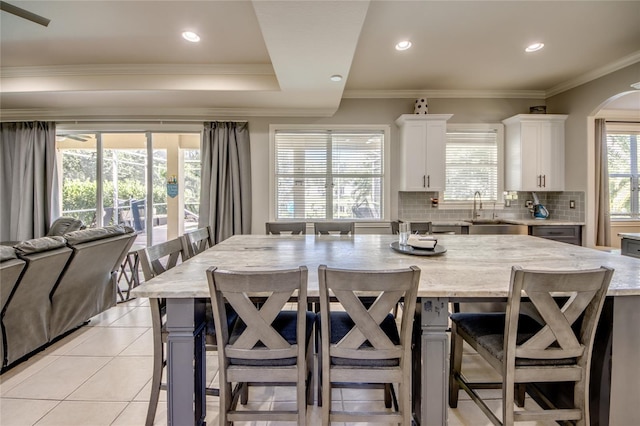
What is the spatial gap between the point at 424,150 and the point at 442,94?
984mm

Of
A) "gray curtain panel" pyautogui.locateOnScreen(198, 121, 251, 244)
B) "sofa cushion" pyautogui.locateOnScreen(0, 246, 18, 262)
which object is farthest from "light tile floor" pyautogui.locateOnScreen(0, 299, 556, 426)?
"gray curtain panel" pyautogui.locateOnScreen(198, 121, 251, 244)

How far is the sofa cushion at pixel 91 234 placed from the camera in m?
2.49

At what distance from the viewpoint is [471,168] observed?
462 cm

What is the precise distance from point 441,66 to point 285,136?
90.8 inches

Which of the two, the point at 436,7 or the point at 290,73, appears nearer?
the point at 436,7

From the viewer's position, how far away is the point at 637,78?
3324mm

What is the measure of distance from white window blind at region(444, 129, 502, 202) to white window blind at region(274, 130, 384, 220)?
1.07m

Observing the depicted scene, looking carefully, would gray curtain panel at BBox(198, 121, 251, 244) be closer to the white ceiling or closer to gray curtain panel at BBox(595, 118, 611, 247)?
the white ceiling

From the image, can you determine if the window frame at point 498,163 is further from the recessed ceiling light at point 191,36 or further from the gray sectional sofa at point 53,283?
the gray sectional sofa at point 53,283

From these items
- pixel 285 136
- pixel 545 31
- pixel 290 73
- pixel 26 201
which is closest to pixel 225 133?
pixel 285 136

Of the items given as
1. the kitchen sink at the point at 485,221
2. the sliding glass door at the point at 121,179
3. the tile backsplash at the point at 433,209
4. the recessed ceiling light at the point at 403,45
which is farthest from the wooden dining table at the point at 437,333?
the sliding glass door at the point at 121,179

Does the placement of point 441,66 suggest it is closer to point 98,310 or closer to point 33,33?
point 33,33

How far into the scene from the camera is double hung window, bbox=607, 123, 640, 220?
5.04 meters

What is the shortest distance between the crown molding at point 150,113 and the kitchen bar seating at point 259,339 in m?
3.61
